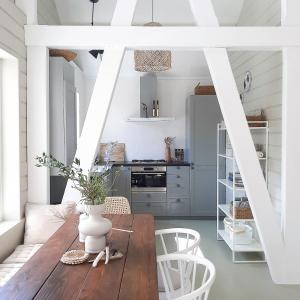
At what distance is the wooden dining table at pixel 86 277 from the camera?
1426 mm

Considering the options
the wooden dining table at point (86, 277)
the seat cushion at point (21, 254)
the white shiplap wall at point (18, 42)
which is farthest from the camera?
the white shiplap wall at point (18, 42)

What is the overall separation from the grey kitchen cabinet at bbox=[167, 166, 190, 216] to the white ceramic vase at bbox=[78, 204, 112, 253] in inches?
158

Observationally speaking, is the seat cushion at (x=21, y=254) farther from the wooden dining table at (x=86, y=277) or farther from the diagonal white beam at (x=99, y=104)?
the diagonal white beam at (x=99, y=104)

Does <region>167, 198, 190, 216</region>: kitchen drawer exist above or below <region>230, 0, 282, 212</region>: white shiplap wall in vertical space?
below

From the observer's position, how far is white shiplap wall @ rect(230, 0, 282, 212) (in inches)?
148

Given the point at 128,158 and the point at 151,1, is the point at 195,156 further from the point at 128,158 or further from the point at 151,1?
the point at 151,1

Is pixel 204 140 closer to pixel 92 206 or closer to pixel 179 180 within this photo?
pixel 179 180

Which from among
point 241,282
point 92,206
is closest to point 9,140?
point 92,206

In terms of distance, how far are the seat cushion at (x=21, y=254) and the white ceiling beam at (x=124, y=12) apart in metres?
2.21

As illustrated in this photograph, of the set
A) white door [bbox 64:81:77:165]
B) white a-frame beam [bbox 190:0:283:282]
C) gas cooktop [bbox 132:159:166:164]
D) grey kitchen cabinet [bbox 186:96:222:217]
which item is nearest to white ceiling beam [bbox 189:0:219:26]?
white a-frame beam [bbox 190:0:283:282]

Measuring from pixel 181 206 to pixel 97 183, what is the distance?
4198 millimetres

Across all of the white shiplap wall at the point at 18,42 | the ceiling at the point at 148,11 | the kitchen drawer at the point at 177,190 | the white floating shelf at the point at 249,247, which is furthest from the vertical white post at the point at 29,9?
the kitchen drawer at the point at 177,190

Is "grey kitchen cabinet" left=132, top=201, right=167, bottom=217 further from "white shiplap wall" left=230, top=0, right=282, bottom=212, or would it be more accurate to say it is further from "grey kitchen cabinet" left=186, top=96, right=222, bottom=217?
"white shiplap wall" left=230, top=0, right=282, bottom=212

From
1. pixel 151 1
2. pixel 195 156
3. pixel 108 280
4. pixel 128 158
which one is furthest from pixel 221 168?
pixel 108 280
